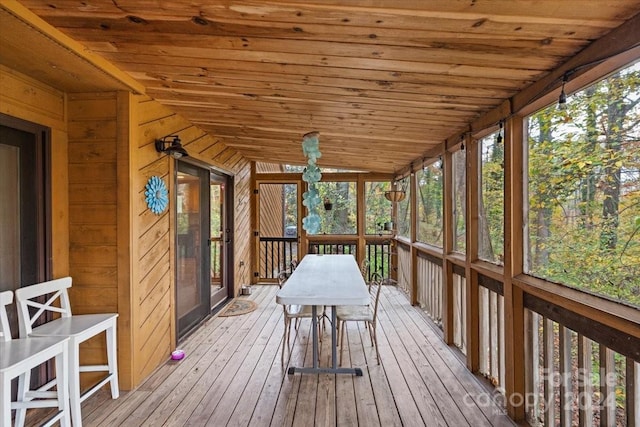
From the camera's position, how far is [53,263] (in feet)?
8.00

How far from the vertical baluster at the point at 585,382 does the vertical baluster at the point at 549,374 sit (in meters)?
0.21

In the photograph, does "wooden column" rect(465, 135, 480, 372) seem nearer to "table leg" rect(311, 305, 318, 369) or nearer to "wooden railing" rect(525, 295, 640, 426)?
"wooden railing" rect(525, 295, 640, 426)

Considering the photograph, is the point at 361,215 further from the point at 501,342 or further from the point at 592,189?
the point at 592,189

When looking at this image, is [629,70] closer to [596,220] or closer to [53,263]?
[596,220]

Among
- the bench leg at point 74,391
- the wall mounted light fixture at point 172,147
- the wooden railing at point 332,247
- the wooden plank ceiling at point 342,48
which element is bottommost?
the bench leg at point 74,391

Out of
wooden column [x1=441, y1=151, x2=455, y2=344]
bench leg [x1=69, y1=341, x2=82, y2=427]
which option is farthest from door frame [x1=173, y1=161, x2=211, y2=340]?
wooden column [x1=441, y1=151, x2=455, y2=344]

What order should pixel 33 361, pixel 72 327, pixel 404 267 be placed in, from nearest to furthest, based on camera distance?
pixel 33 361, pixel 72 327, pixel 404 267

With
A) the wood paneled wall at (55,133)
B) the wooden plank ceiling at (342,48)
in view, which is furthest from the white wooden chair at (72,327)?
the wooden plank ceiling at (342,48)

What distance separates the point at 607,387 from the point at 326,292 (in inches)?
65.9

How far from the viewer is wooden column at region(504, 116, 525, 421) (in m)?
2.17

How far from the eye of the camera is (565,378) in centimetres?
187

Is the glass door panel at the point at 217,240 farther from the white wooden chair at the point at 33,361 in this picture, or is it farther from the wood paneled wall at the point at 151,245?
the white wooden chair at the point at 33,361

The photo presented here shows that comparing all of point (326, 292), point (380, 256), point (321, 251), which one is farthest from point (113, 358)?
point (380, 256)

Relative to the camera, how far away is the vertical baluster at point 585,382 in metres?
1.72
